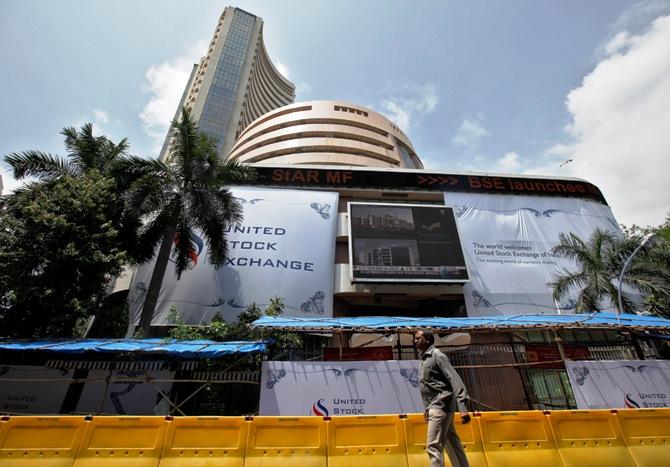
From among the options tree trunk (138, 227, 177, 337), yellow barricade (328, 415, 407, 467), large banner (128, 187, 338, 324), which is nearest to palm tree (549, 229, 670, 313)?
large banner (128, 187, 338, 324)

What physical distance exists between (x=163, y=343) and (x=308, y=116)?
31.0 metres

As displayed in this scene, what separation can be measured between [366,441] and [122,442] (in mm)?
3713

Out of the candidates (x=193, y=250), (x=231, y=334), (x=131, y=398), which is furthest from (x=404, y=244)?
(x=131, y=398)

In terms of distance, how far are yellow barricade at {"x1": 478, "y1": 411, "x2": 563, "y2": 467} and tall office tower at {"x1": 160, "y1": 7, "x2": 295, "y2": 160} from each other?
2210 inches

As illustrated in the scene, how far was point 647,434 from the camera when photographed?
534 centimetres

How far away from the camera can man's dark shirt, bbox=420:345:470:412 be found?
3670 millimetres

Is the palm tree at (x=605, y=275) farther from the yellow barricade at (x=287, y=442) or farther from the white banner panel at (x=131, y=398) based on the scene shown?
the white banner panel at (x=131, y=398)

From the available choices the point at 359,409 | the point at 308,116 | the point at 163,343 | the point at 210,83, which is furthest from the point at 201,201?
the point at 210,83

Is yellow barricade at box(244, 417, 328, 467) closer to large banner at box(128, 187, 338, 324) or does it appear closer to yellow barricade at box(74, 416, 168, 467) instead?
yellow barricade at box(74, 416, 168, 467)

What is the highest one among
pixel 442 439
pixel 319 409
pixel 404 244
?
pixel 404 244

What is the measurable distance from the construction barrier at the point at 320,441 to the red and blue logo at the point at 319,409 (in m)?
2.56

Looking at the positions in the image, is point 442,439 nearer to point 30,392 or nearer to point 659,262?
point 30,392

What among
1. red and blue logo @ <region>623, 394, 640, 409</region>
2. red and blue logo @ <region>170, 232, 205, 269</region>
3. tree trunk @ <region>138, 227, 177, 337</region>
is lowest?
red and blue logo @ <region>623, 394, 640, 409</region>

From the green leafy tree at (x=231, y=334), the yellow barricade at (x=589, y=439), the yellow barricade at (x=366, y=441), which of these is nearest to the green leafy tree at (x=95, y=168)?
the green leafy tree at (x=231, y=334)
